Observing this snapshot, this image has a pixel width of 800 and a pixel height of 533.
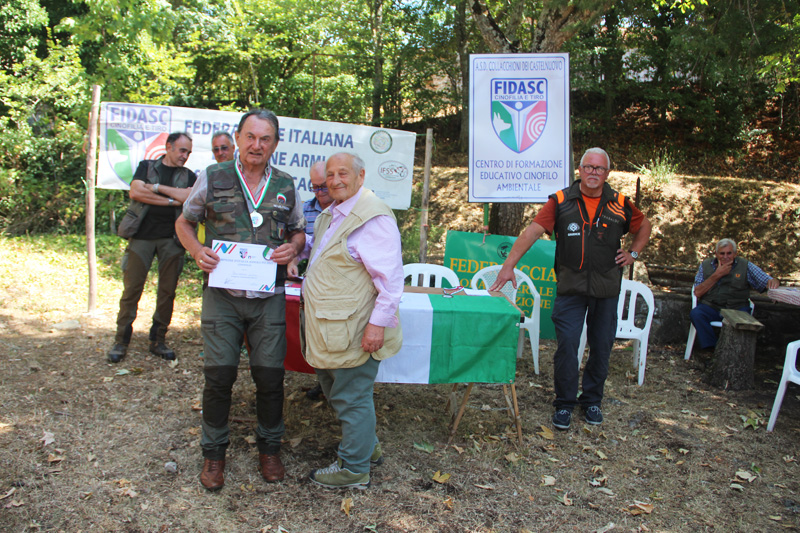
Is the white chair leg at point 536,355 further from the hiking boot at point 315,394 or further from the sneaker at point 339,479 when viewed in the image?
the sneaker at point 339,479

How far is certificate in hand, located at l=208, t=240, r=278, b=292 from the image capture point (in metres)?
2.86

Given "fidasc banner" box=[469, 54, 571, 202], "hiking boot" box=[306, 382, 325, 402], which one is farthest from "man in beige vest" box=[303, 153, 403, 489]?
"fidasc banner" box=[469, 54, 571, 202]

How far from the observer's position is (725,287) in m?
5.98

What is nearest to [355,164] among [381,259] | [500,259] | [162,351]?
[381,259]

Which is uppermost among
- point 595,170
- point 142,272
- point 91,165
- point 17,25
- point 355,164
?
point 17,25

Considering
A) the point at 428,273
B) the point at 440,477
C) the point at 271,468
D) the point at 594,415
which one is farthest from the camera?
the point at 428,273

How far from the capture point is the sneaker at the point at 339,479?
3.09m

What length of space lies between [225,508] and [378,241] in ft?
5.17

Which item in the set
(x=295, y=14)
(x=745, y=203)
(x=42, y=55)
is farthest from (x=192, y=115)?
(x=745, y=203)

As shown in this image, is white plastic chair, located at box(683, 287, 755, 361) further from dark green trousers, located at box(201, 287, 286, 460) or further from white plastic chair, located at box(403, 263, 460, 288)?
dark green trousers, located at box(201, 287, 286, 460)

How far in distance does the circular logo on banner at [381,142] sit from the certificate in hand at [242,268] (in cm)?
322

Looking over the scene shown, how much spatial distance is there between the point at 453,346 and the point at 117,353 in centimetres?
304

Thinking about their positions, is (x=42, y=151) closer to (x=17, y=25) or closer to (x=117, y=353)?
(x=17, y=25)

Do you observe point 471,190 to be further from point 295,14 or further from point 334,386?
point 295,14
